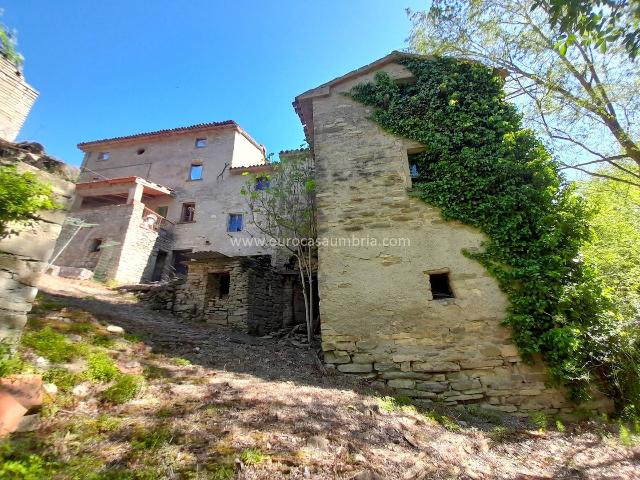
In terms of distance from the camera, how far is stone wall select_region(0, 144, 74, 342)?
8.70 ft

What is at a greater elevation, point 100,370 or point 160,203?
point 160,203

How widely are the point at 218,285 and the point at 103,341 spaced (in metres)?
5.61

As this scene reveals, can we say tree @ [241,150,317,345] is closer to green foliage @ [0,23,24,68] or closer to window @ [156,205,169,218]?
green foliage @ [0,23,24,68]

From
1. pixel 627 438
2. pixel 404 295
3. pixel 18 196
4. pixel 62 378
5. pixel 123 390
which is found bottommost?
pixel 627 438

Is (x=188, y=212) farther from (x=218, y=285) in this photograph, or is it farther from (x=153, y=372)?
(x=153, y=372)

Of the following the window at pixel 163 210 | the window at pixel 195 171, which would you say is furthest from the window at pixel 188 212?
the window at pixel 195 171

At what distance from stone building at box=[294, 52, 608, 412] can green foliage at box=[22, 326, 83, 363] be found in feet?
11.3

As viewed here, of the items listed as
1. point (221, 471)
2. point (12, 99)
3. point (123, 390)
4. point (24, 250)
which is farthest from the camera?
point (12, 99)

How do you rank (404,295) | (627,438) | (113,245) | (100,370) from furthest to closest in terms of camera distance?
(113,245) → (404,295) → (627,438) → (100,370)

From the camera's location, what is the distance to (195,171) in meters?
18.0

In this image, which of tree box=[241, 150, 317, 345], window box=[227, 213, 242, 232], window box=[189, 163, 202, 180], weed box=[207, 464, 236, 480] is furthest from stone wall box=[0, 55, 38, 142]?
window box=[189, 163, 202, 180]

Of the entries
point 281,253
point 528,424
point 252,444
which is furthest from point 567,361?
point 281,253

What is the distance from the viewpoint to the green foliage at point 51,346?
320 cm

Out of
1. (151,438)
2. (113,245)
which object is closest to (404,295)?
(151,438)
